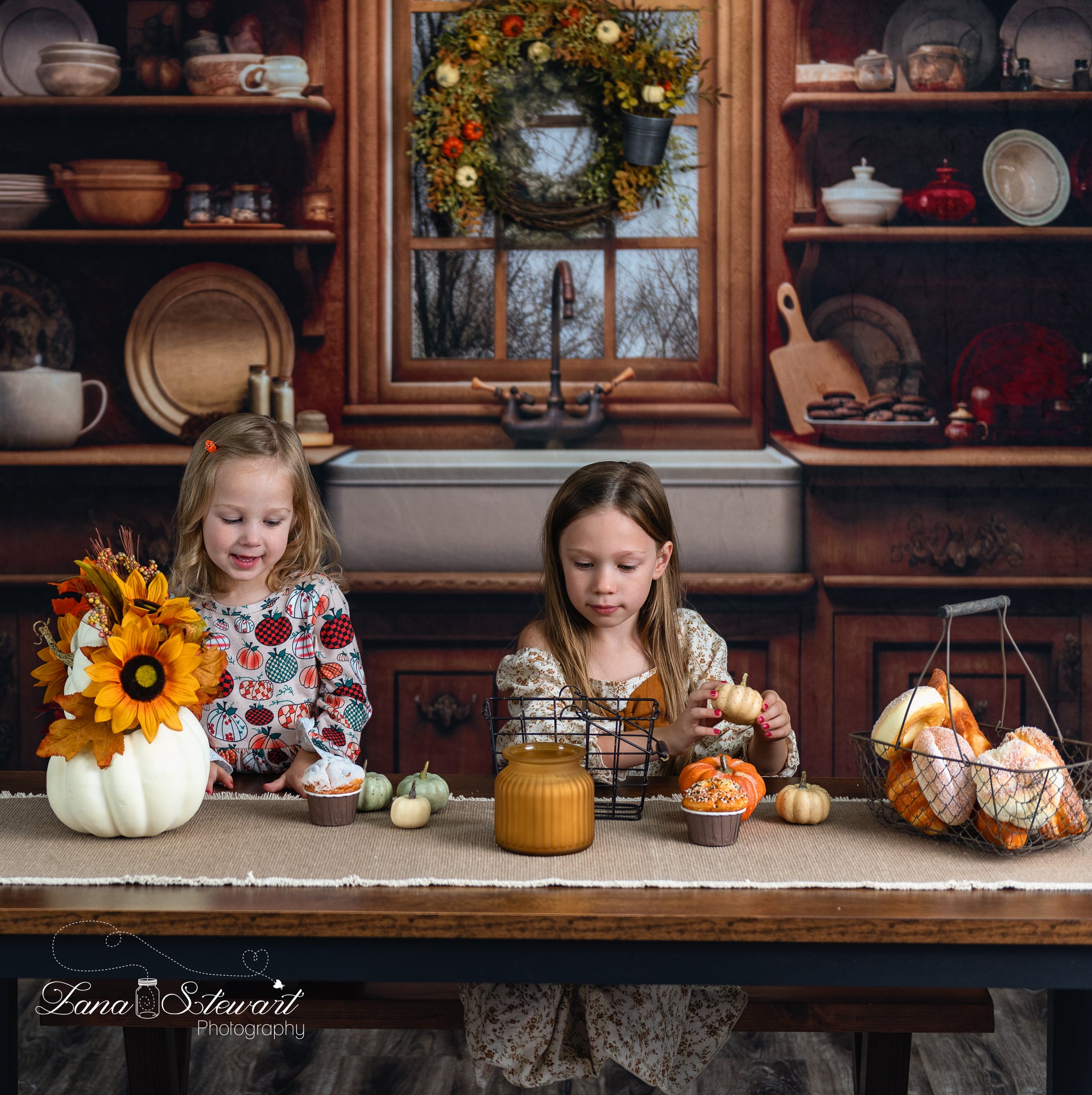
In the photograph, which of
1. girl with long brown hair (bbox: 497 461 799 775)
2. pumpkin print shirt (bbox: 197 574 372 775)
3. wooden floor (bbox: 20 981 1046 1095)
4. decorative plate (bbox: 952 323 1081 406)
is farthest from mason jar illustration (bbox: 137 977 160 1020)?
decorative plate (bbox: 952 323 1081 406)

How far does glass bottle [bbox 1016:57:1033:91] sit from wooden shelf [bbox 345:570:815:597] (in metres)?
1.37

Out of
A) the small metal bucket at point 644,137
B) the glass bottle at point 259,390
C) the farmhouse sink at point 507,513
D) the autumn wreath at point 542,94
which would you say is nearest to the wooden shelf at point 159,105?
the autumn wreath at point 542,94

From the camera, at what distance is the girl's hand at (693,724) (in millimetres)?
1459

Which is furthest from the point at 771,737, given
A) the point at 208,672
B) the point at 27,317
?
the point at 27,317

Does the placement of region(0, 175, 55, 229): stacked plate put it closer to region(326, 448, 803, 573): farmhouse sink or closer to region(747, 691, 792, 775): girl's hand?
region(326, 448, 803, 573): farmhouse sink

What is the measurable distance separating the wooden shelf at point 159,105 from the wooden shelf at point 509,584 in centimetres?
123

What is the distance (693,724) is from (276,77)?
2264 millimetres

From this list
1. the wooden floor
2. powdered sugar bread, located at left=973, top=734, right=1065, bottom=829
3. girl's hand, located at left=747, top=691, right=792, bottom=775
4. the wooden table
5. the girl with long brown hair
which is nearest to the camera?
the wooden table

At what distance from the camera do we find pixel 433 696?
3.01 meters

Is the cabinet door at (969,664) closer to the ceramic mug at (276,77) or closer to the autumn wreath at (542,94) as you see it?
the autumn wreath at (542,94)

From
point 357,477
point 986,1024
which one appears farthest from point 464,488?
point 986,1024

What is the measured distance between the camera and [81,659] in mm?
1280

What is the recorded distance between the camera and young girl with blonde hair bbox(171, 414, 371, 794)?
1842 mm

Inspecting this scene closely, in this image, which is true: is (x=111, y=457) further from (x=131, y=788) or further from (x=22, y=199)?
(x=131, y=788)
